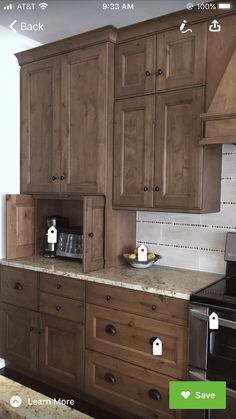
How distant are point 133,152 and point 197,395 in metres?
1.47

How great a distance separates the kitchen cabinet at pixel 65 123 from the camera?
241cm

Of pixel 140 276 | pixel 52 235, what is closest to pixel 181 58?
pixel 140 276

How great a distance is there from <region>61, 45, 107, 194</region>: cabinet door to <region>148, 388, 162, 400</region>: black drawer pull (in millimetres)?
1258

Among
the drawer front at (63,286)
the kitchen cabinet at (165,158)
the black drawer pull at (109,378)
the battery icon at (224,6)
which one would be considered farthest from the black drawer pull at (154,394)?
the battery icon at (224,6)

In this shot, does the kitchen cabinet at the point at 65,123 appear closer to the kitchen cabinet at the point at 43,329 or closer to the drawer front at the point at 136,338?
the kitchen cabinet at the point at 43,329

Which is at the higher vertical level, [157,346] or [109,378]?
[157,346]

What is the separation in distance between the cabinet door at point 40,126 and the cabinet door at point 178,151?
2.71 ft

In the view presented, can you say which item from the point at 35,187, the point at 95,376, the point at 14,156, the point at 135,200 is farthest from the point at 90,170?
the point at 95,376

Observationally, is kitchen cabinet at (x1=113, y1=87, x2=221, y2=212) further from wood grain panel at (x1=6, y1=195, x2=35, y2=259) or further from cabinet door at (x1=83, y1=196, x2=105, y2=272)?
wood grain panel at (x1=6, y1=195, x2=35, y2=259)

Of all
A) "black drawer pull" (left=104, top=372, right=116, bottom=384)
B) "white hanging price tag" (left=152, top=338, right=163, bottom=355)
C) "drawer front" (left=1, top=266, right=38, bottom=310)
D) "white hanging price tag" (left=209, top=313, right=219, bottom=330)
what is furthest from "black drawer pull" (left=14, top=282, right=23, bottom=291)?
"white hanging price tag" (left=209, top=313, right=219, bottom=330)

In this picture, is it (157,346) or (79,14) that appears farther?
(79,14)

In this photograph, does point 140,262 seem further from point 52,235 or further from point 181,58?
point 181,58

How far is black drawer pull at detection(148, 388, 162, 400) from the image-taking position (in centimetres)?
197

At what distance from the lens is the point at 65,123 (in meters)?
2.58
